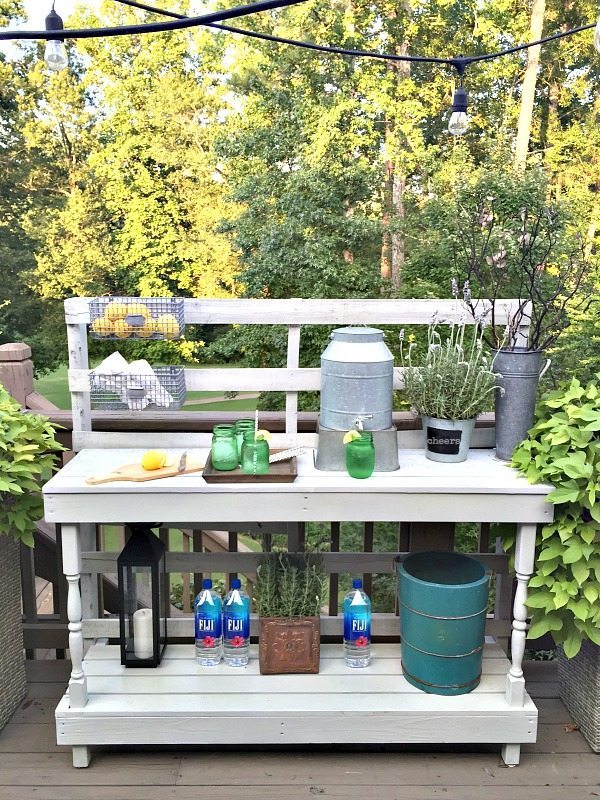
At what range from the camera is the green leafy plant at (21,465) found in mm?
2008

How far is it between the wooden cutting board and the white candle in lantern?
468mm

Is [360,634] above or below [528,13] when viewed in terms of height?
below

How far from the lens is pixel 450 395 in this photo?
210 centimetres

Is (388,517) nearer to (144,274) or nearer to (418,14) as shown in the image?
(418,14)

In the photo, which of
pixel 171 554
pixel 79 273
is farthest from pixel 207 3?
pixel 171 554

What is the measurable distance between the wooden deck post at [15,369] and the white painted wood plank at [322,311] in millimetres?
660

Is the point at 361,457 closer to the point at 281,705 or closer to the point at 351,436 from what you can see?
the point at 351,436

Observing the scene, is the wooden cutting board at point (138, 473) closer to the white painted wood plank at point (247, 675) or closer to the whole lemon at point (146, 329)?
the whole lemon at point (146, 329)

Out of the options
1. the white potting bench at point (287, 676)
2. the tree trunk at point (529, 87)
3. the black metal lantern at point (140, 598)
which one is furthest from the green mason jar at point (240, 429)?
the tree trunk at point (529, 87)

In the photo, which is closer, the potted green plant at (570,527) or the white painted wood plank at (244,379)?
the potted green plant at (570,527)

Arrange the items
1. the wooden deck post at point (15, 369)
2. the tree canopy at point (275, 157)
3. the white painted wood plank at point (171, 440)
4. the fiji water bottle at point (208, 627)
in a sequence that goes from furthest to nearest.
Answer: the tree canopy at point (275, 157) → the wooden deck post at point (15, 369) → the white painted wood plank at point (171, 440) → the fiji water bottle at point (208, 627)

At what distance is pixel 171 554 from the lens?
240cm

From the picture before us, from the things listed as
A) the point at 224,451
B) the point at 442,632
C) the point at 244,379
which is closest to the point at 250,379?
the point at 244,379

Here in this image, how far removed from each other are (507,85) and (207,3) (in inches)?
239
